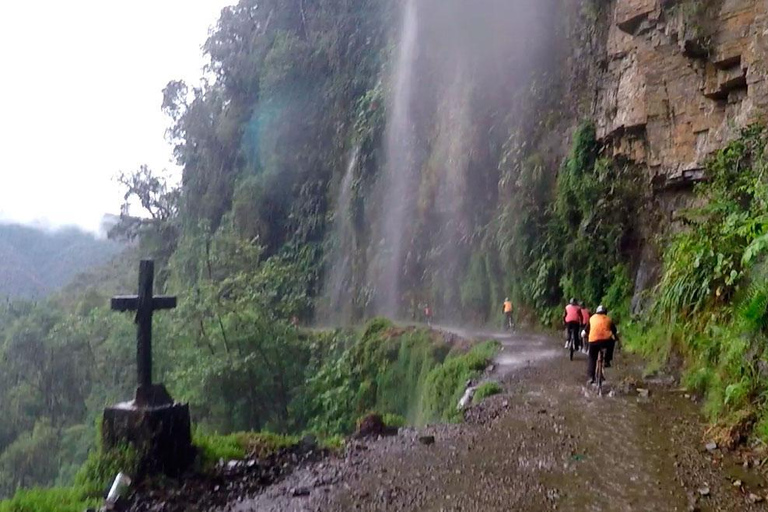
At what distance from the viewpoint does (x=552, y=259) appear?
18.2 meters

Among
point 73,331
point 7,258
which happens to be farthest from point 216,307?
point 7,258

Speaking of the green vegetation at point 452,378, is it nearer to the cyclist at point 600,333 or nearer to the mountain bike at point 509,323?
the cyclist at point 600,333

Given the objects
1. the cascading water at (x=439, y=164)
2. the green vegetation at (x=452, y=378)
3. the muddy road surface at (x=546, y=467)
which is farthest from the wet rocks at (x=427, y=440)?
the cascading water at (x=439, y=164)

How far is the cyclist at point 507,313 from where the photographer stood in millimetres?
18416

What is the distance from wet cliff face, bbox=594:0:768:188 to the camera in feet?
36.9

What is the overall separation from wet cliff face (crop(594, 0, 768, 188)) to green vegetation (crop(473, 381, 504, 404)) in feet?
20.9

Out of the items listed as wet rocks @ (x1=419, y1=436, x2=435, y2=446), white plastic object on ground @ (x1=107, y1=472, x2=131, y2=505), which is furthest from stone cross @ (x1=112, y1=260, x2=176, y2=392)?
wet rocks @ (x1=419, y1=436, x2=435, y2=446)

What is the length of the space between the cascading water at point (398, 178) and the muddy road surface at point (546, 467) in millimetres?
18666

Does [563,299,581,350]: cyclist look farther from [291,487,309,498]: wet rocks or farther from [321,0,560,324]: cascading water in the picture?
[321,0,560,324]: cascading water

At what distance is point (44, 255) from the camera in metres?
97.4

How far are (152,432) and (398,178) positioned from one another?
23.5 metres

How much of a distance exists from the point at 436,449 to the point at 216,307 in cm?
1396

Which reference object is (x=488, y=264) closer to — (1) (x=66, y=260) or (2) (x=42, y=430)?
(2) (x=42, y=430)

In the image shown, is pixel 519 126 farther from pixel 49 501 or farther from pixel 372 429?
pixel 49 501
